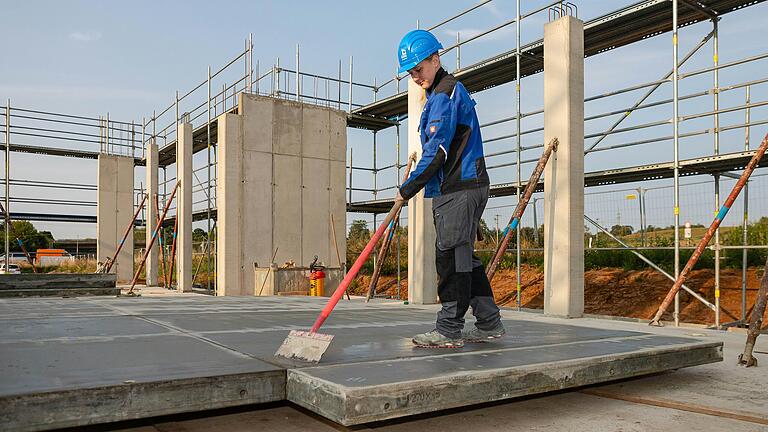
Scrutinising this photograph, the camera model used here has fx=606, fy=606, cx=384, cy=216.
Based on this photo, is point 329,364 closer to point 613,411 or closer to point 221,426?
point 221,426

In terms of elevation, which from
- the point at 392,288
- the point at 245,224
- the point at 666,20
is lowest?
the point at 392,288

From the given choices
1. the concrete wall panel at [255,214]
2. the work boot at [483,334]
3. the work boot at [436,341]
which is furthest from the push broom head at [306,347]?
the concrete wall panel at [255,214]

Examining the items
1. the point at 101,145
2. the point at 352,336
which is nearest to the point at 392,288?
the point at 101,145

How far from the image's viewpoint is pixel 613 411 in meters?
2.49

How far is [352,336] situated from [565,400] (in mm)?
1143

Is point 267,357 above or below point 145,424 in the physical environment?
above

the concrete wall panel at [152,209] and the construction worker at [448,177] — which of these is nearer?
the construction worker at [448,177]

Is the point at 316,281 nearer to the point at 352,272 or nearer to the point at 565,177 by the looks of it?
the point at 565,177

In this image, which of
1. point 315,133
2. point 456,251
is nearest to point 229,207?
point 315,133

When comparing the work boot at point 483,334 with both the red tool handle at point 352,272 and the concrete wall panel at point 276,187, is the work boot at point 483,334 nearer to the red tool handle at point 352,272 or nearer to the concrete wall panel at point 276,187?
the red tool handle at point 352,272

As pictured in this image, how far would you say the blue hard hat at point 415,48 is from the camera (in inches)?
119

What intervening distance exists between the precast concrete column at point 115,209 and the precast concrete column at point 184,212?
4919 mm

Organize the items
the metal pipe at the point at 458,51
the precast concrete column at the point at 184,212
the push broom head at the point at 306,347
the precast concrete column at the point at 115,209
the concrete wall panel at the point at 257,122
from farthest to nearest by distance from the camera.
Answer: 1. the precast concrete column at the point at 115,209
2. the precast concrete column at the point at 184,212
3. the concrete wall panel at the point at 257,122
4. the metal pipe at the point at 458,51
5. the push broom head at the point at 306,347

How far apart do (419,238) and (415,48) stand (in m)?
4.99
